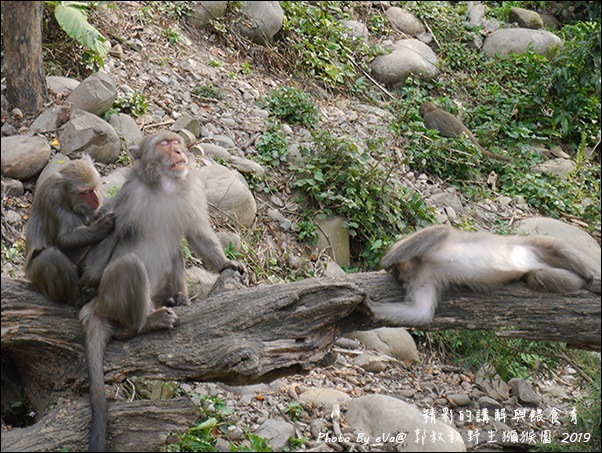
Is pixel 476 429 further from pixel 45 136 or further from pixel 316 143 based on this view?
pixel 45 136

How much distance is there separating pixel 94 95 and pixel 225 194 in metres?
1.75

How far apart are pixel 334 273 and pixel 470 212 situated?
2490 mm

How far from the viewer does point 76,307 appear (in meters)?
5.61

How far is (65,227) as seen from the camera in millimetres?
5668

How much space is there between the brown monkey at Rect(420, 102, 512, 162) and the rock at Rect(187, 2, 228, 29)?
3.40 metres

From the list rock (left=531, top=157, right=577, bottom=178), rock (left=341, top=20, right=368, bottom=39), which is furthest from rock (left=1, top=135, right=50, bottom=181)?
rock (left=531, top=157, right=577, bottom=178)

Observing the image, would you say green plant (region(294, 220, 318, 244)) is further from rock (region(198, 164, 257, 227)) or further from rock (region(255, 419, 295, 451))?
rock (region(255, 419, 295, 451))

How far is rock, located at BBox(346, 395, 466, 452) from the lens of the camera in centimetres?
583

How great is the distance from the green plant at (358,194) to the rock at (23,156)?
9.65 ft

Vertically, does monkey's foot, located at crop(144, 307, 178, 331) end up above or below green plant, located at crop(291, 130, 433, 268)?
above

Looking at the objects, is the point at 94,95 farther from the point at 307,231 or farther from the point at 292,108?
the point at 292,108

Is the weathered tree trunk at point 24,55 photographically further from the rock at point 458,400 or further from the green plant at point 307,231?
the rock at point 458,400

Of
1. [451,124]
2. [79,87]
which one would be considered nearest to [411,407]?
[79,87]

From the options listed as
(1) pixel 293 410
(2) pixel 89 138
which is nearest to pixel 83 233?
(1) pixel 293 410
